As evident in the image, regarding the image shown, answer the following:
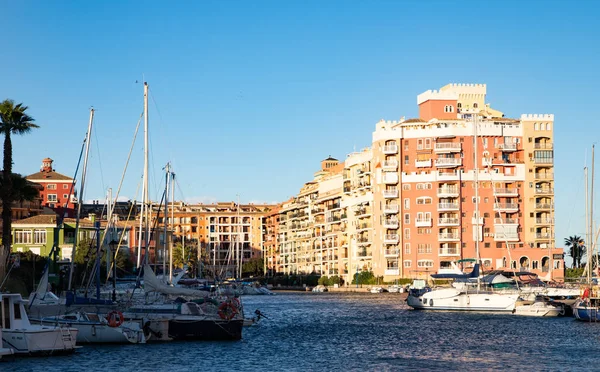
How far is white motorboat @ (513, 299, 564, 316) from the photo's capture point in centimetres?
8256

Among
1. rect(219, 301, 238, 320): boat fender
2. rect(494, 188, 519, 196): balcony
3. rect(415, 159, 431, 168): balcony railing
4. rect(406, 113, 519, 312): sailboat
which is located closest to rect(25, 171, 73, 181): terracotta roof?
rect(415, 159, 431, 168): balcony railing

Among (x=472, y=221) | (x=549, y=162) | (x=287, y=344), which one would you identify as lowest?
(x=287, y=344)

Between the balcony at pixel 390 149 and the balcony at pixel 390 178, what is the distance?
3470mm

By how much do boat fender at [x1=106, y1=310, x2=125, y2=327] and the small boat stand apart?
4385 cm

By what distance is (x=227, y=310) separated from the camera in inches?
2136

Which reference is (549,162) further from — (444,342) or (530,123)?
(444,342)

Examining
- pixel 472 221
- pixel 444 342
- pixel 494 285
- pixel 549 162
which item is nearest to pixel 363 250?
pixel 472 221

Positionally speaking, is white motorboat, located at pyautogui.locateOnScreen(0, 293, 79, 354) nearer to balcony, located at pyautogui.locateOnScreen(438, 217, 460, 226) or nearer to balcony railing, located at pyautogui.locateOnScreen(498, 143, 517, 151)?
balcony, located at pyautogui.locateOnScreen(438, 217, 460, 226)

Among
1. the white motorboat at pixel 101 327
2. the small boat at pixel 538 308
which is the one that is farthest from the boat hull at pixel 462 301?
the white motorboat at pixel 101 327

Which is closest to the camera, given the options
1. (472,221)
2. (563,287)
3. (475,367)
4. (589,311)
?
(475,367)

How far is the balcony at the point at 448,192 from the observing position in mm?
150500

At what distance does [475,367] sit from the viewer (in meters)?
44.6

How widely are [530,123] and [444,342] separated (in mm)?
100424

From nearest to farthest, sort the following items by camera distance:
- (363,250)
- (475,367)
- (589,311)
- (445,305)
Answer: (475,367) < (589,311) < (445,305) < (363,250)
